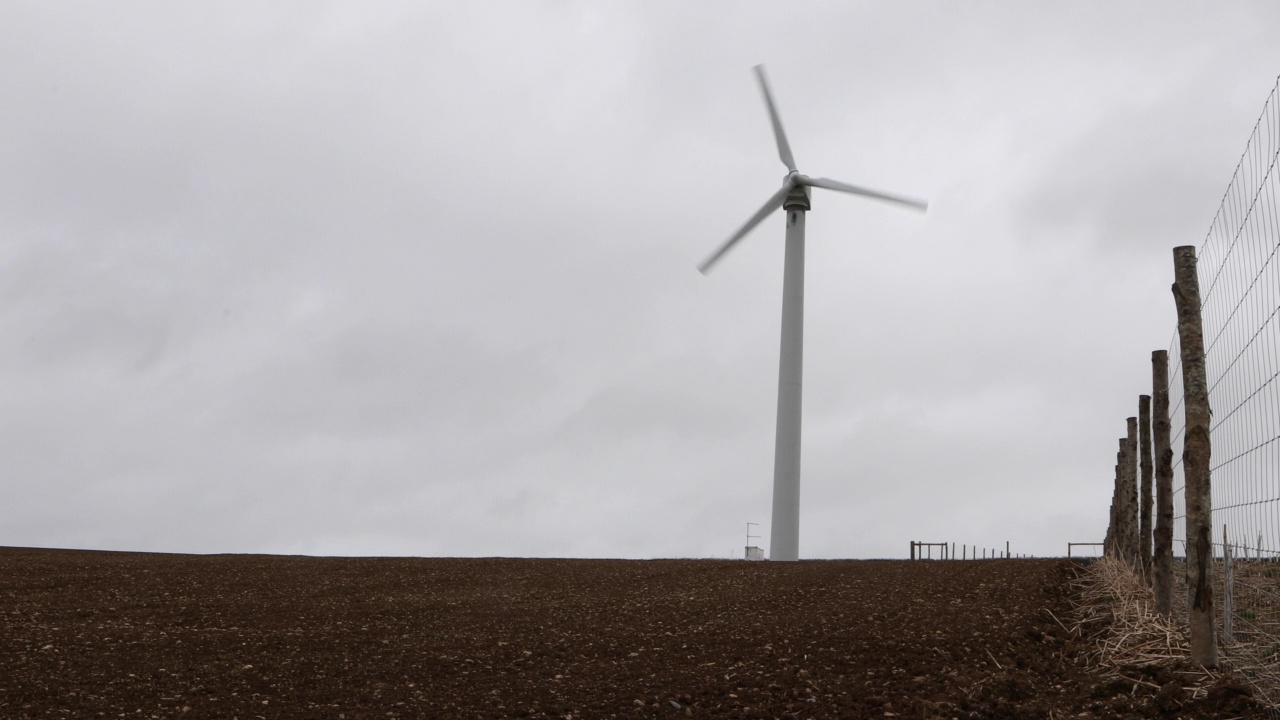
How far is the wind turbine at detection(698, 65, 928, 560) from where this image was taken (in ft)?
93.6

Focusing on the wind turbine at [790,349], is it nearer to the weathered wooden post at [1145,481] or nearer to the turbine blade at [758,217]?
the turbine blade at [758,217]

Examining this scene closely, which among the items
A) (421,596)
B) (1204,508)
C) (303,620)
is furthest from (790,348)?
(1204,508)

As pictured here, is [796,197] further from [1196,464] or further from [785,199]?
[1196,464]

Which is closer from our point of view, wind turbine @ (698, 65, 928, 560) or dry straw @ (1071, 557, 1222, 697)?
dry straw @ (1071, 557, 1222, 697)

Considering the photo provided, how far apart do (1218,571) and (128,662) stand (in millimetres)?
10925

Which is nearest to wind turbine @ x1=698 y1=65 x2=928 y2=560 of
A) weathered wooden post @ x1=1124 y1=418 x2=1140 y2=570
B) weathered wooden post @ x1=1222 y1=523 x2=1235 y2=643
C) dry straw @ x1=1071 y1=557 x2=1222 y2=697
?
weathered wooden post @ x1=1124 y1=418 x2=1140 y2=570

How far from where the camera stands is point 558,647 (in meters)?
10.7

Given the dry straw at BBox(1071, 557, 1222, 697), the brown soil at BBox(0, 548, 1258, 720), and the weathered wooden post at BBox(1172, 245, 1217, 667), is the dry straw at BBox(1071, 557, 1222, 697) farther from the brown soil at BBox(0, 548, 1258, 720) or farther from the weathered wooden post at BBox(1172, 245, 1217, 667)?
the weathered wooden post at BBox(1172, 245, 1217, 667)

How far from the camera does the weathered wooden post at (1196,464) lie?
8414mm

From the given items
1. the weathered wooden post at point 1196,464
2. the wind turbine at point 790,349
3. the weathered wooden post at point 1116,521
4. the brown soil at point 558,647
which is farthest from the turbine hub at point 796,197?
the weathered wooden post at point 1196,464

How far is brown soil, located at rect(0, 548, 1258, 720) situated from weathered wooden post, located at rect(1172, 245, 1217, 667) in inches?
27.2

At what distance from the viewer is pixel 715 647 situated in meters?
10.5

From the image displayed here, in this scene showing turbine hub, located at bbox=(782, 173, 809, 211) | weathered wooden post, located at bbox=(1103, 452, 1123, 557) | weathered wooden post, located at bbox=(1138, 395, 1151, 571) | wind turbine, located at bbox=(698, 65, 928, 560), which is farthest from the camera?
turbine hub, located at bbox=(782, 173, 809, 211)

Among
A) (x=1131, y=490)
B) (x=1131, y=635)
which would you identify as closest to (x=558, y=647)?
(x=1131, y=635)
